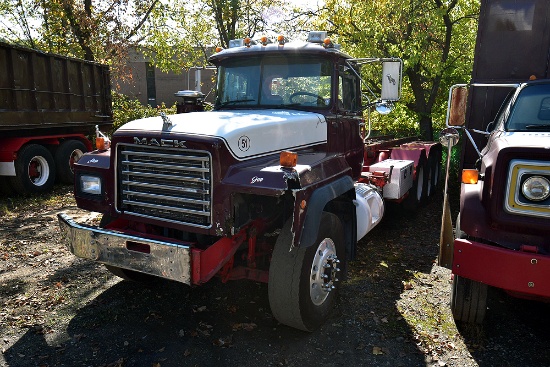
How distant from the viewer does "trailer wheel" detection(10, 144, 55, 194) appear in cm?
869

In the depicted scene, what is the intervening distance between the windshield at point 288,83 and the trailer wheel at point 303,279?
5.02 feet

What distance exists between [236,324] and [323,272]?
930mm

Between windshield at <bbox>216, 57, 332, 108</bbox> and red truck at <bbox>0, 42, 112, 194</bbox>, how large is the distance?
565cm

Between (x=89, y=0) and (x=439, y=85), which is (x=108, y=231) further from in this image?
(x=89, y=0)

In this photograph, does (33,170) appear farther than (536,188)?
Yes

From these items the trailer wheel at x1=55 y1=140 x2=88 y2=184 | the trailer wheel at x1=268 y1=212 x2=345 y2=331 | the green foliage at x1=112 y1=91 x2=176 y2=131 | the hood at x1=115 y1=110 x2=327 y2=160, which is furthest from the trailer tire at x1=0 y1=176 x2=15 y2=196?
the green foliage at x1=112 y1=91 x2=176 y2=131

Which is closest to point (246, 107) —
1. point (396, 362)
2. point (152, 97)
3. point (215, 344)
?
point (215, 344)

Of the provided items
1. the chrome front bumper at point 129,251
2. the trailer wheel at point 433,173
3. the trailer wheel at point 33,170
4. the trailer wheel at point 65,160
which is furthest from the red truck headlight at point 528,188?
the trailer wheel at point 65,160

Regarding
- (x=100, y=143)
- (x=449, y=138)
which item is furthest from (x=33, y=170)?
(x=449, y=138)

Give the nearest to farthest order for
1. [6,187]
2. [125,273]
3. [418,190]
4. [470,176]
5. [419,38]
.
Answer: [470,176] → [125,273] → [418,190] → [6,187] → [419,38]

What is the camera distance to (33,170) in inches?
365

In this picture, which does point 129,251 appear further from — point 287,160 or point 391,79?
point 391,79

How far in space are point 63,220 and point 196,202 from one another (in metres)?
1.30

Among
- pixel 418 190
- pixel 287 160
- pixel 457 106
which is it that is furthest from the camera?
pixel 418 190
